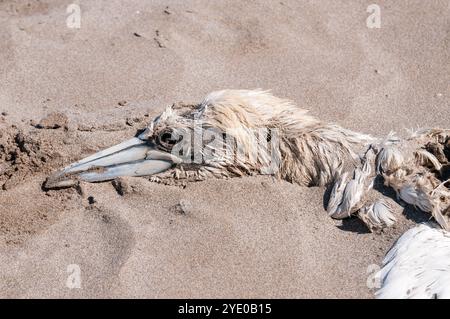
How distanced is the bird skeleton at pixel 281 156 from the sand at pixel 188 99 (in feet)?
0.37

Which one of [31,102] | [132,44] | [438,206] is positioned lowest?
[31,102]

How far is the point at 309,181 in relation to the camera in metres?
4.72

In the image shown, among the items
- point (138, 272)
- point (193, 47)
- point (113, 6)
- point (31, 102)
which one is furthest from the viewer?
point (113, 6)

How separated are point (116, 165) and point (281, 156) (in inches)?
46.9

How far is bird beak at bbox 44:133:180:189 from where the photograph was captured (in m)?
4.97

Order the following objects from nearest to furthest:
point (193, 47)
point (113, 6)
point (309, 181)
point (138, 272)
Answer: point (138, 272) → point (309, 181) → point (193, 47) → point (113, 6)

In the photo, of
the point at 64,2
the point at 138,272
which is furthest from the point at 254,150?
the point at 64,2

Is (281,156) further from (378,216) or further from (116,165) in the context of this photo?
(116,165)

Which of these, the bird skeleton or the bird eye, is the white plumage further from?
the bird eye

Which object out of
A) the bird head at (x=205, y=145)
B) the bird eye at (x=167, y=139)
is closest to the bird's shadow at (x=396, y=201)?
the bird head at (x=205, y=145)

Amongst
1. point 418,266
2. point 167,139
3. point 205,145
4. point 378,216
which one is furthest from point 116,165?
point 418,266

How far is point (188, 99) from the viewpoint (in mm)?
5859

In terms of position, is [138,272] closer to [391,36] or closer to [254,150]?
[254,150]

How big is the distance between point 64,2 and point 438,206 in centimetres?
448
